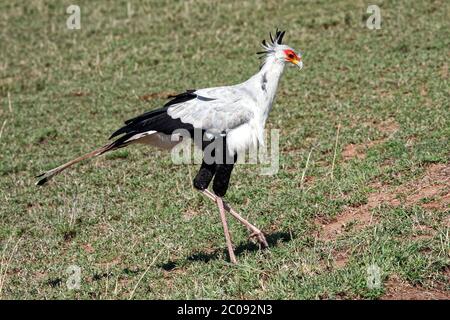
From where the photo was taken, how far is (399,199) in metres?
7.40

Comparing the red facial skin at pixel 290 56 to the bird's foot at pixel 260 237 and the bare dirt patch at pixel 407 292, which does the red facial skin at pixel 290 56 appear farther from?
the bare dirt patch at pixel 407 292

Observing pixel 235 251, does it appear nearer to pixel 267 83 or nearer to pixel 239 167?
pixel 267 83

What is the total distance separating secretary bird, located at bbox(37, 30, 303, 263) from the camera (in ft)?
21.7

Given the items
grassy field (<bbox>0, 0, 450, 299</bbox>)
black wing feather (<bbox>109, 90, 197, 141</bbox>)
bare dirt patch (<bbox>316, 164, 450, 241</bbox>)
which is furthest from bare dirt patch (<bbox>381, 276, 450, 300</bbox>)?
black wing feather (<bbox>109, 90, 197, 141</bbox>)

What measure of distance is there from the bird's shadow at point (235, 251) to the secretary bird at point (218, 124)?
0.21 meters

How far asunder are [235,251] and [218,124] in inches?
52.9

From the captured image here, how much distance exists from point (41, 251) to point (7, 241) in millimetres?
741

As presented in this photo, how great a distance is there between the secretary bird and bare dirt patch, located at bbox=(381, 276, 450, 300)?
1.56 m

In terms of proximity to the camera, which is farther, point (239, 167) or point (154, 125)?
point (239, 167)

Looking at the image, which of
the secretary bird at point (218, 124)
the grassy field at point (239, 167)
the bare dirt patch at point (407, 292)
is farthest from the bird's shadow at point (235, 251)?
the bare dirt patch at point (407, 292)

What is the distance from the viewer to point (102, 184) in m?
9.91

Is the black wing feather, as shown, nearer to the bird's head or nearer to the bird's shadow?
the bird's head

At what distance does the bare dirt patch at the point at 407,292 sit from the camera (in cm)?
526

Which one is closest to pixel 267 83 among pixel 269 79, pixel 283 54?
pixel 269 79
